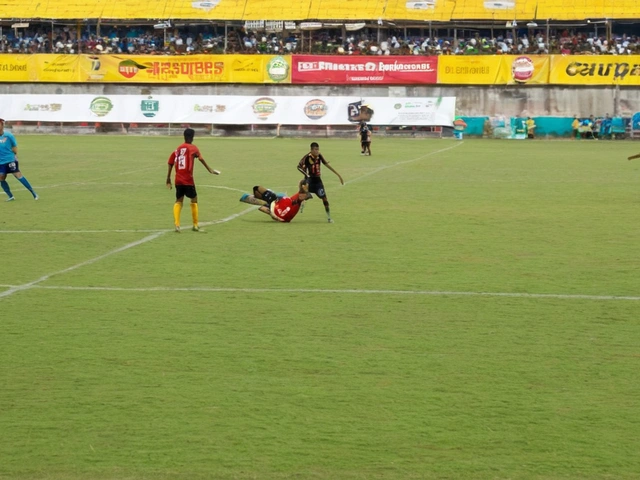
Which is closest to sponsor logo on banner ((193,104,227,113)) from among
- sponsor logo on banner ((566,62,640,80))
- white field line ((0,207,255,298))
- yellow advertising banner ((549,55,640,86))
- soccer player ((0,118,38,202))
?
yellow advertising banner ((549,55,640,86))

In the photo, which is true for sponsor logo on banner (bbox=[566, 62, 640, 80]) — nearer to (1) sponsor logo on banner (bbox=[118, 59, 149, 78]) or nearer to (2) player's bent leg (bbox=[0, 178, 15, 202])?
(1) sponsor logo on banner (bbox=[118, 59, 149, 78])

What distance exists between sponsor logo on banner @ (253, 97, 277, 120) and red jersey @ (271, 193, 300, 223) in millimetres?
36925

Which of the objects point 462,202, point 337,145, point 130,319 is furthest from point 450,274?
point 337,145

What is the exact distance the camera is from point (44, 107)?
184 feet

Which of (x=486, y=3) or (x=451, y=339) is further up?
(x=486, y=3)

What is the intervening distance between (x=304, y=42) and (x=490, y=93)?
500 inches

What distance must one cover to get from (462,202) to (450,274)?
9.12 meters

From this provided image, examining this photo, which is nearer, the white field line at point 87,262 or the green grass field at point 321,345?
the green grass field at point 321,345

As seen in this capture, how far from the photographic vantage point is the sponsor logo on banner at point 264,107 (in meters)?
54.6

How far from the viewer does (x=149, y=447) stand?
6250mm

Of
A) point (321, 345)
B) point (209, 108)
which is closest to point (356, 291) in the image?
point (321, 345)

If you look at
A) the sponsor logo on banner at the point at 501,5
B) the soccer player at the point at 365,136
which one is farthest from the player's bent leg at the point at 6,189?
the sponsor logo on banner at the point at 501,5

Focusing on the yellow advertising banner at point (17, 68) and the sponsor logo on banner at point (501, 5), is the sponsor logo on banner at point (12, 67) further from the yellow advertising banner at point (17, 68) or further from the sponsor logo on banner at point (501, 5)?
the sponsor logo on banner at point (501, 5)

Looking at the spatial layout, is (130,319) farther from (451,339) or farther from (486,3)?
(486,3)
